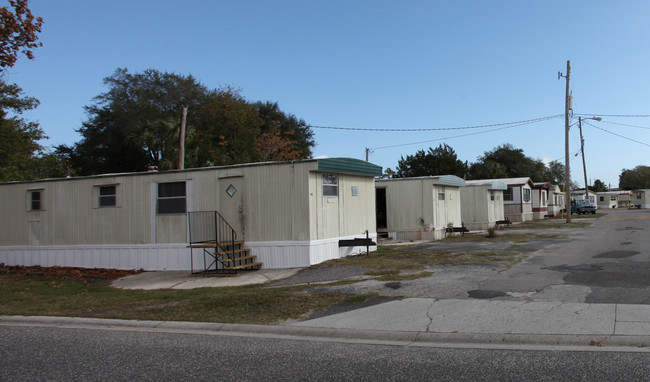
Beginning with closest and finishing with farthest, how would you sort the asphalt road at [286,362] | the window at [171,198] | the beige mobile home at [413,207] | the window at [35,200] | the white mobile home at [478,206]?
the asphalt road at [286,362] < the window at [171,198] < the window at [35,200] < the beige mobile home at [413,207] < the white mobile home at [478,206]

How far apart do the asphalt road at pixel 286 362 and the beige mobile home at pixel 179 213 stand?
24.5ft

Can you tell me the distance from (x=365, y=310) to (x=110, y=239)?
37.8 ft

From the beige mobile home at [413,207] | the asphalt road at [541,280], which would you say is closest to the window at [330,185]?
the asphalt road at [541,280]

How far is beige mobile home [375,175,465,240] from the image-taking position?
2223 centimetres

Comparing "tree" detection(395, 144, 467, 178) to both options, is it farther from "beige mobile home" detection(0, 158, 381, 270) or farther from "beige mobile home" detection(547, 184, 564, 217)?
"beige mobile home" detection(0, 158, 381, 270)

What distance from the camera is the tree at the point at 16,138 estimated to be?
29031 millimetres

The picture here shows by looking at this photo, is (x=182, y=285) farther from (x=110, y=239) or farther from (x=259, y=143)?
(x=259, y=143)

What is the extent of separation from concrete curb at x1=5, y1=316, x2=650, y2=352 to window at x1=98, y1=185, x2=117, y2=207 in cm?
803

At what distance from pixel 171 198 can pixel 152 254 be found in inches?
75.5

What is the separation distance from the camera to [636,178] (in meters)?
107

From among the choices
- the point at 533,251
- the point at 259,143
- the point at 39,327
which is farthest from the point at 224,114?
the point at 39,327

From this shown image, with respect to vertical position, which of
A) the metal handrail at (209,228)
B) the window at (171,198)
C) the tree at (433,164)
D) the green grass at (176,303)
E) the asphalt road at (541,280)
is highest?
the tree at (433,164)

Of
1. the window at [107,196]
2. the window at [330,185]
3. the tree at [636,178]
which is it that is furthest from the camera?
the tree at [636,178]

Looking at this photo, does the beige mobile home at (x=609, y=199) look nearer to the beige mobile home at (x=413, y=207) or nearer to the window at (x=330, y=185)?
the beige mobile home at (x=413, y=207)
